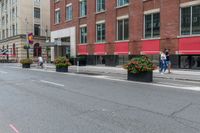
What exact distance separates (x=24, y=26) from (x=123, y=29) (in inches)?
1350

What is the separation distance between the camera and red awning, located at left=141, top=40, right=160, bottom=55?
1019 inches

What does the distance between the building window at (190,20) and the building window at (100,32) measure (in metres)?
11.5

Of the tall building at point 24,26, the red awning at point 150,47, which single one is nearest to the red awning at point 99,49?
the red awning at point 150,47

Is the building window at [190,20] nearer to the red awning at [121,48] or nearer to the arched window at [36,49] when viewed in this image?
the red awning at [121,48]

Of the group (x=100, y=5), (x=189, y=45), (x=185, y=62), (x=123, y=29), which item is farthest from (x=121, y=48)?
(x=189, y=45)

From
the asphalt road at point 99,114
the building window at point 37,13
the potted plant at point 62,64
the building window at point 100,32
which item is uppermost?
the building window at point 37,13

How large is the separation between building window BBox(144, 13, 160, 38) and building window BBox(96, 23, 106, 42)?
7.11 metres

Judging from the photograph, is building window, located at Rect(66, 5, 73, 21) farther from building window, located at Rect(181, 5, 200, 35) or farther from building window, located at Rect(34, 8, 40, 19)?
building window, located at Rect(34, 8, 40, 19)

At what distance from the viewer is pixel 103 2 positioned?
33531 mm

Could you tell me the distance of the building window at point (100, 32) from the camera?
3342 centimetres

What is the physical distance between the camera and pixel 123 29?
30.3 m

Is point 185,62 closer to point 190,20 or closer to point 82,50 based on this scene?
point 190,20

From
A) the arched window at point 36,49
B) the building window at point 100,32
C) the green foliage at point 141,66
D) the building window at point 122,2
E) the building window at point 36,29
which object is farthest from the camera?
the building window at point 36,29

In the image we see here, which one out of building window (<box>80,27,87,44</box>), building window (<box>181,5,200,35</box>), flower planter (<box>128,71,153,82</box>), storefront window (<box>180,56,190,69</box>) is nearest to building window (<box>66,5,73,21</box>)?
building window (<box>80,27,87,44</box>)
